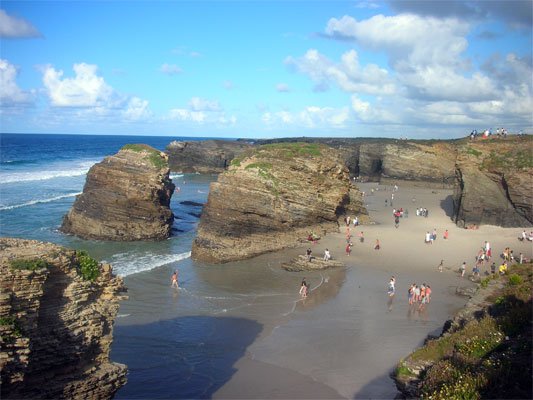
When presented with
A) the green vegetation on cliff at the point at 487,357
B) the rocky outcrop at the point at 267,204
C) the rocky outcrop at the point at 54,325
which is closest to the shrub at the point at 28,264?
the rocky outcrop at the point at 54,325

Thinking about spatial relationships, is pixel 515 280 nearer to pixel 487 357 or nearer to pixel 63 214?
pixel 487 357

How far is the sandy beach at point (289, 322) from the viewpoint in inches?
615

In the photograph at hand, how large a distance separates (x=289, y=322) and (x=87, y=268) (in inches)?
438

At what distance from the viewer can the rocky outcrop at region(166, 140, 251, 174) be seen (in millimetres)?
92812

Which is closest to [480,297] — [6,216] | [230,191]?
[230,191]

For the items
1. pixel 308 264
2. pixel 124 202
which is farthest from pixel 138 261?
pixel 308 264

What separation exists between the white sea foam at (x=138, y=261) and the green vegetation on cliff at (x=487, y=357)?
780 inches

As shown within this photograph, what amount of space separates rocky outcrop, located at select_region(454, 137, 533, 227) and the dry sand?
1230 millimetres

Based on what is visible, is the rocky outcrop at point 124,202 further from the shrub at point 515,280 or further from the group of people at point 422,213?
the shrub at point 515,280

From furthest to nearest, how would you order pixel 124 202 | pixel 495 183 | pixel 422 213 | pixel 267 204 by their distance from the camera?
pixel 422 213
pixel 495 183
pixel 124 202
pixel 267 204

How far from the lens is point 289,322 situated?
2078cm

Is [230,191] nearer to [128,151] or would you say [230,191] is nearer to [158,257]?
[158,257]

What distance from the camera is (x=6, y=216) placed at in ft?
137

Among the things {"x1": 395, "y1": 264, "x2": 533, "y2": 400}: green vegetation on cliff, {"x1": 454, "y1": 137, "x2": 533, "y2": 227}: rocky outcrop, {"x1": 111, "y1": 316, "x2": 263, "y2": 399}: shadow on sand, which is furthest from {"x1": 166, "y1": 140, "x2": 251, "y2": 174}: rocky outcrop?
{"x1": 395, "y1": 264, "x2": 533, "y2": 400}: green vegetation on cliff
